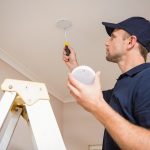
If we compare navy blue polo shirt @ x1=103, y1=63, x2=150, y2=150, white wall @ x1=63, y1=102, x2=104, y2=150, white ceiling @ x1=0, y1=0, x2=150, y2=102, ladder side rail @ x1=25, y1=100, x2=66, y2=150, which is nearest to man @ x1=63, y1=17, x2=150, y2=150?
navy blue polo shirt @ x1=103, y1=63, x2=150, y2=150

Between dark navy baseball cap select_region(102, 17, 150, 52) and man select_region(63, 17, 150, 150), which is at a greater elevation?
dark navy baseball cap select_region(102, 17, 150, 52)

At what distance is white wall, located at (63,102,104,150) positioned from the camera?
3.11 meters

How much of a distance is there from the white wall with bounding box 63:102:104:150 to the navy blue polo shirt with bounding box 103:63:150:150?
219 cm

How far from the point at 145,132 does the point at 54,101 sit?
256 centimetres

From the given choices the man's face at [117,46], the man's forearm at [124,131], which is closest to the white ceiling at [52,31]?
the man's face at [117,46]

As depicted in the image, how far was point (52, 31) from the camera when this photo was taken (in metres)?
1.94

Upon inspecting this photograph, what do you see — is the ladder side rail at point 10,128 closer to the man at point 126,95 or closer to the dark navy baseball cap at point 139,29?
the man at point 126,95

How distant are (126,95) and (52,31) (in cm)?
118

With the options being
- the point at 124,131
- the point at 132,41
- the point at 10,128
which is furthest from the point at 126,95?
the point at 10,128

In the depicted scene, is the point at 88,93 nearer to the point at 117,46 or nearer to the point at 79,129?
the point at 117,46

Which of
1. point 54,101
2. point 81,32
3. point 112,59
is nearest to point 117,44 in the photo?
point 112,59

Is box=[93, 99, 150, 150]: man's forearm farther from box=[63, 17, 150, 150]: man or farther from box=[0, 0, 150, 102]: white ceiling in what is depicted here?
box=[0, 0, 150, 102]: white ceiling

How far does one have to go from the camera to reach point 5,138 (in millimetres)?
1049

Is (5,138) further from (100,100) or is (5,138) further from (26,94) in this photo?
(100,100)
